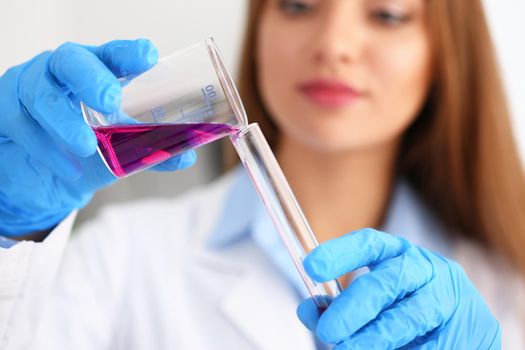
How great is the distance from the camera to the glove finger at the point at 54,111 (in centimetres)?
71

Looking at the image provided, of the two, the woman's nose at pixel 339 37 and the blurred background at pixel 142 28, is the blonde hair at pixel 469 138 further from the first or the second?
the blurred background at pixel 142 28

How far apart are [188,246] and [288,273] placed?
248mm

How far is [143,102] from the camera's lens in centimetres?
69

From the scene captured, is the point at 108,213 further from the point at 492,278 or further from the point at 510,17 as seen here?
the point at 510,17

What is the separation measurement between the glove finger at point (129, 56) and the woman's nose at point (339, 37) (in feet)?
1.64

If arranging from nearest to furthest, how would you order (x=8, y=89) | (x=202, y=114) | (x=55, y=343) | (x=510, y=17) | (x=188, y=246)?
(x=202, y=114) → (x=8, y=89) → (x=55, y=343) → (x=188, y=246) → (x=510, y=17)

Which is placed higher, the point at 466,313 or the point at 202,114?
the point at 202,114

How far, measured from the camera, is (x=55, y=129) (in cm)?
73

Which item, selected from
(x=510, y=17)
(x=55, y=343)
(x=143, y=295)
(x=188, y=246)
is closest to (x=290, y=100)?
(x=188, y=246)

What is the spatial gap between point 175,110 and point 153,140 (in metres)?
0.04

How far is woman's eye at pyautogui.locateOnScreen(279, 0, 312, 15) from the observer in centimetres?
125

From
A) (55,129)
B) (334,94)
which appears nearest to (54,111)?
(55,129)

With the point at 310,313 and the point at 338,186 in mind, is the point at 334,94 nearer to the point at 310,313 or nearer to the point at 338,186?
the point at 338,186

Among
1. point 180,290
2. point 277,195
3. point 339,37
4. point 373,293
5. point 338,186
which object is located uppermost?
point 339,37
